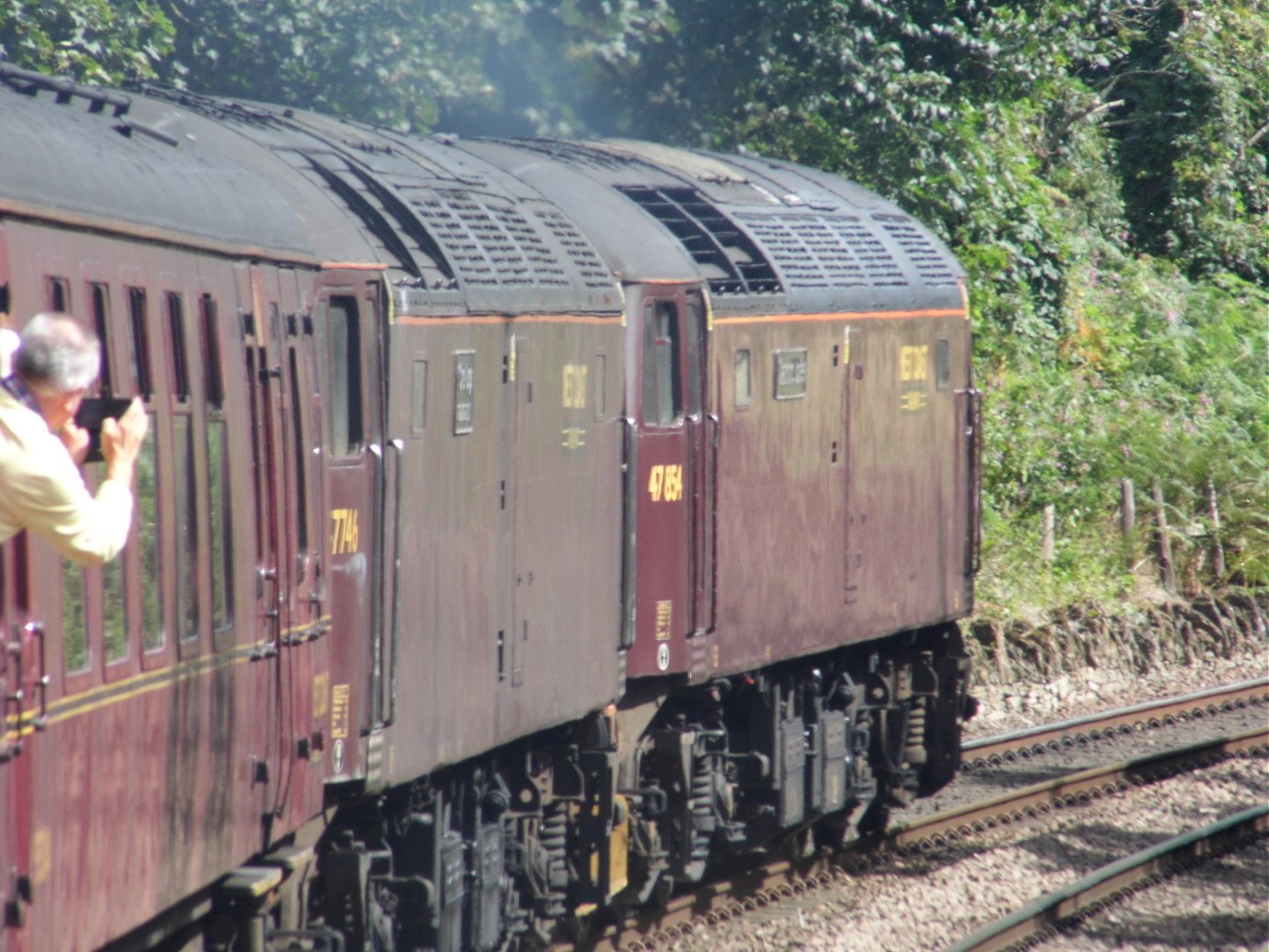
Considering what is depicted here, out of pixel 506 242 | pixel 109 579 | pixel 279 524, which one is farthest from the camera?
pixel 506 242

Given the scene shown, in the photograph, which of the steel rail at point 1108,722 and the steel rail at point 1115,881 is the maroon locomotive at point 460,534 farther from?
the steel rail at point 1108,722

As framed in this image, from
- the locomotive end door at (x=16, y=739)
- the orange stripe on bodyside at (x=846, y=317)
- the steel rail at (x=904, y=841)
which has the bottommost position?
the steel rail at (x=904, y=841)

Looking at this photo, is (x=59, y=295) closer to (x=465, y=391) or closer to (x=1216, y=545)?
(x=465, y=391)

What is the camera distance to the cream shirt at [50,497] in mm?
3646

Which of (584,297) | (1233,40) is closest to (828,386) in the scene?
(584,297)

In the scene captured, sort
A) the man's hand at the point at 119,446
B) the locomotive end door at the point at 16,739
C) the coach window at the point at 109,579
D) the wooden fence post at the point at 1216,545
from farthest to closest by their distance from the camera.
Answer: the wooden fence post at the point at 1216,545
the coach window at the point at 109,579
the locomotive end door at the point at 16,739
the man's hand at the point at 119,446

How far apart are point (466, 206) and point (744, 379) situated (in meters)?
2.53

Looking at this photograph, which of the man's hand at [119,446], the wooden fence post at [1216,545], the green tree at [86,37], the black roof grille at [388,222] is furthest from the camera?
the wooden fence post at [1216,545]

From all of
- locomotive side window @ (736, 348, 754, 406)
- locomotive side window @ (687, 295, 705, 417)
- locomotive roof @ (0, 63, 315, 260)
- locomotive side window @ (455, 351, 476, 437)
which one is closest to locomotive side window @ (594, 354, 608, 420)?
locomotive side window @ (687, 295, 705, 417)

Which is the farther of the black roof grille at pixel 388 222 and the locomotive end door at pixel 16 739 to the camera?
the black roof grille at pixel 388 222

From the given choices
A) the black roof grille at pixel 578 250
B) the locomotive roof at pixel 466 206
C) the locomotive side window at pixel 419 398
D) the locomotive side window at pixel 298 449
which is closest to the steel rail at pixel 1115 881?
the locomotive roof at pixel 466 206

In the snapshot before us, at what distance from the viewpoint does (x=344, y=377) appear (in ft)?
21.8

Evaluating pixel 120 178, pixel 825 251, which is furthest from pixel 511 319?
pixel 825 251

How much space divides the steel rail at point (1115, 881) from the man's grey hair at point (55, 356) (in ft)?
21.6
